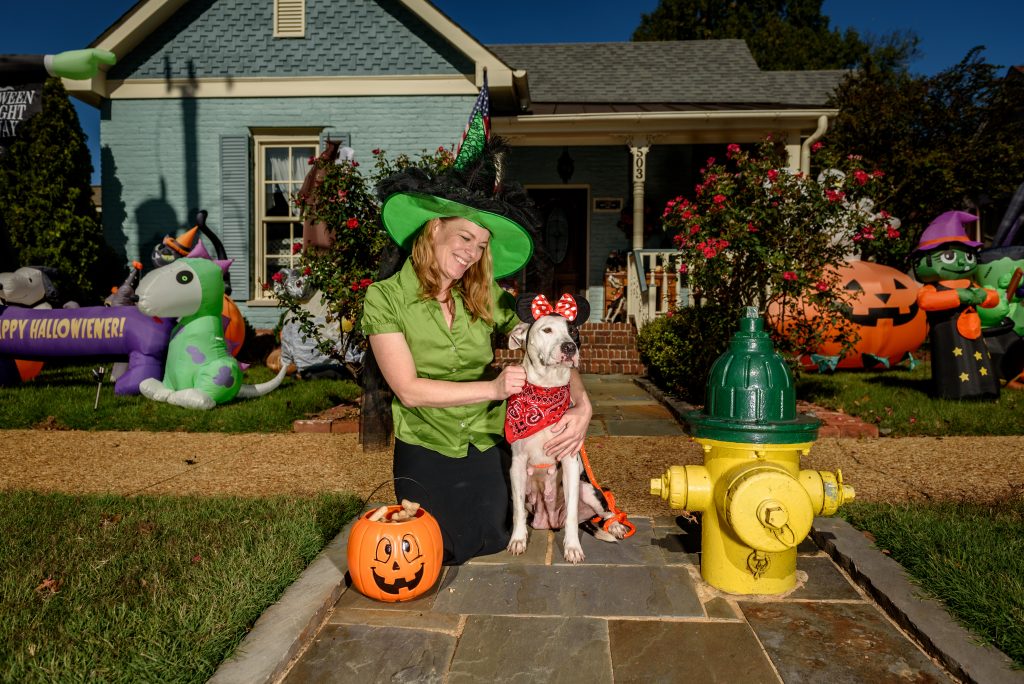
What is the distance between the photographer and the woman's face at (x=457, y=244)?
120 inches

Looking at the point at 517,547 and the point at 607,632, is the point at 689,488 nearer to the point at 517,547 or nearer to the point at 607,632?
the point at 607,632

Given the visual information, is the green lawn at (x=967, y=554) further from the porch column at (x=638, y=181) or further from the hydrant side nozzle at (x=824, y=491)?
the porch column at (x=638, y=181)

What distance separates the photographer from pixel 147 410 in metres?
6.76

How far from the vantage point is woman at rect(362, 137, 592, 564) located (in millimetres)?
2941

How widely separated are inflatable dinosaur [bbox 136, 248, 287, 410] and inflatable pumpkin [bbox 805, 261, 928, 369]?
7193mm

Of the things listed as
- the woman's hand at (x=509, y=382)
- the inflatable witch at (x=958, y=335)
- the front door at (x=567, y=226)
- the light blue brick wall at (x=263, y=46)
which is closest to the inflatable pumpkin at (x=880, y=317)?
the inflatable witch at (x=958, y=335)

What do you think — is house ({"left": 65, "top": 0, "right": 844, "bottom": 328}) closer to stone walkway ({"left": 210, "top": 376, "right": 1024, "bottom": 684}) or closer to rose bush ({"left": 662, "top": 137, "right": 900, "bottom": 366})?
rose bush ({"left": 662, "top": 137, "right": 900, "bottom": 366})

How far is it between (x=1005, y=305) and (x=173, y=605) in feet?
27.6

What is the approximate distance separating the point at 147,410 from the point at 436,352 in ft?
16.2

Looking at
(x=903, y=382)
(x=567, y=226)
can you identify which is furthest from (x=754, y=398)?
(x=567, y=226)

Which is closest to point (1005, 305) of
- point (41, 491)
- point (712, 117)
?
point (712, 117)

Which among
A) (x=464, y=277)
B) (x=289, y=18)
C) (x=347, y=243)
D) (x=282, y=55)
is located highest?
(x=289, y=18)

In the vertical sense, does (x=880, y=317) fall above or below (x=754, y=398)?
above

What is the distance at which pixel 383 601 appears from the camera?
8.77 ft
